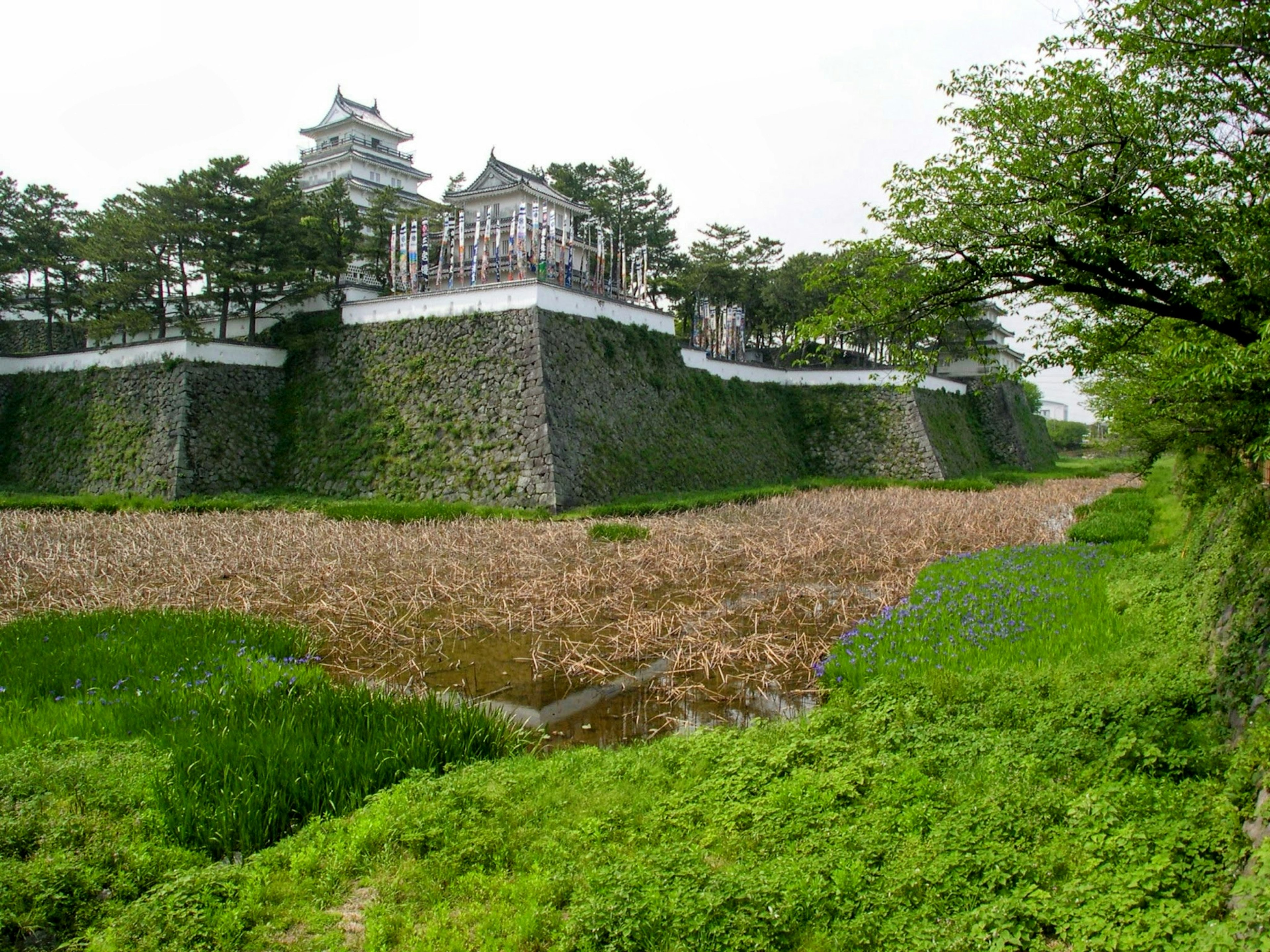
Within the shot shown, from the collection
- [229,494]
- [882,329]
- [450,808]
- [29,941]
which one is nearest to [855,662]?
[882,329]

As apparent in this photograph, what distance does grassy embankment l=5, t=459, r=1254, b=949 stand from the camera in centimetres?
319

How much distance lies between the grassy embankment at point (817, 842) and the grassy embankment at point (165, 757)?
0.07 meters

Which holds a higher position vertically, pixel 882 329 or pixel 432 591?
pixel 882 329

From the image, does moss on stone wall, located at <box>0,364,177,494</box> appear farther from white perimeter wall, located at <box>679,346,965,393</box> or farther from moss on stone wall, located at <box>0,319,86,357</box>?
white perimeter wall, located at <box>679,346,965,393</box>

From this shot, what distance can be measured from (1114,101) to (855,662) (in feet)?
16.4

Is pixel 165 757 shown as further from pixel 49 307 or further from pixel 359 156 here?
pixel 359 156

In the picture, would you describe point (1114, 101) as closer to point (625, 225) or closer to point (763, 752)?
point (763, 752)

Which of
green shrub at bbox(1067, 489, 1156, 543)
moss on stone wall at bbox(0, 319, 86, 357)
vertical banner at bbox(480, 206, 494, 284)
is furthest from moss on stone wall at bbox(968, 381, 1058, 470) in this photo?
moss on stone wall at bbox(0, 319, 86, 357)

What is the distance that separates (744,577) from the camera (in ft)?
36.1

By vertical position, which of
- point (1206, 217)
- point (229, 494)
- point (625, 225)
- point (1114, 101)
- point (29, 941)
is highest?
point (625, 225)

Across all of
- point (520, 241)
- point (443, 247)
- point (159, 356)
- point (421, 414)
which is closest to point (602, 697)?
point (421, 414)

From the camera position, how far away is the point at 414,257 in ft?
78.1

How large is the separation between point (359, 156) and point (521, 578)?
27916 mm

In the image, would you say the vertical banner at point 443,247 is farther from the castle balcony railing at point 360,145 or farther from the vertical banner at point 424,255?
the castle balcony railing at point 360,145
